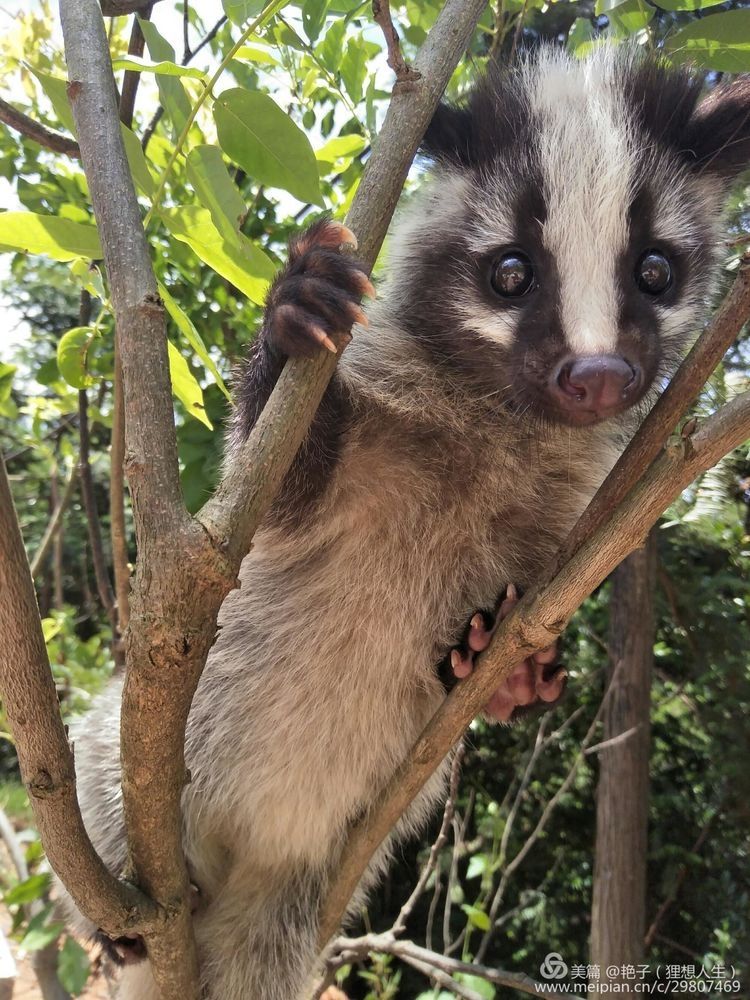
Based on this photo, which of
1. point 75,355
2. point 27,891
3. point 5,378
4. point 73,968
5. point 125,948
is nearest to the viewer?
point 125,948

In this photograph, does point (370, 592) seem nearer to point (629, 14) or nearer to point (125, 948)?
point (125, 948)

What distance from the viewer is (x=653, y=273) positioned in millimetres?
1656

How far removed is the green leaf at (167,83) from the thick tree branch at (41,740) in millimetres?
785

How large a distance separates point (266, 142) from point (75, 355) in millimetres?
854

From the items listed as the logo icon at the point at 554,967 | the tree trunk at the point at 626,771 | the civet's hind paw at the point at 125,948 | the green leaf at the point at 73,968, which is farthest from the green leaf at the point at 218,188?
the logo icon at the point at 554,967

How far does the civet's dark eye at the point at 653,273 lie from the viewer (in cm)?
163

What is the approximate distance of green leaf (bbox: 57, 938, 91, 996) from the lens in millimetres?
2207

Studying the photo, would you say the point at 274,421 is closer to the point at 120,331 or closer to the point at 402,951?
the point at 120,331

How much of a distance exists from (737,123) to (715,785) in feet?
11.6

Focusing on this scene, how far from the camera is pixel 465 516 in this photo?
2.01 meters

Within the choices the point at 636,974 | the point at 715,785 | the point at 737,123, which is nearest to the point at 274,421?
the point at 737,123

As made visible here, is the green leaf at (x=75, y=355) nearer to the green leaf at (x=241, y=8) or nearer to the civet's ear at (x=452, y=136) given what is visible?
the green leaf at (x=241, y=8)

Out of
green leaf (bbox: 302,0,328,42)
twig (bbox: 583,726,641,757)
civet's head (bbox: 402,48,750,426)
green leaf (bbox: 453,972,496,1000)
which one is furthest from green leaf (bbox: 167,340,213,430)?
twig (bbox: 583,726,641,757)

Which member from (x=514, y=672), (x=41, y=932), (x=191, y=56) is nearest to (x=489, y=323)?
(x=514, y=672)
